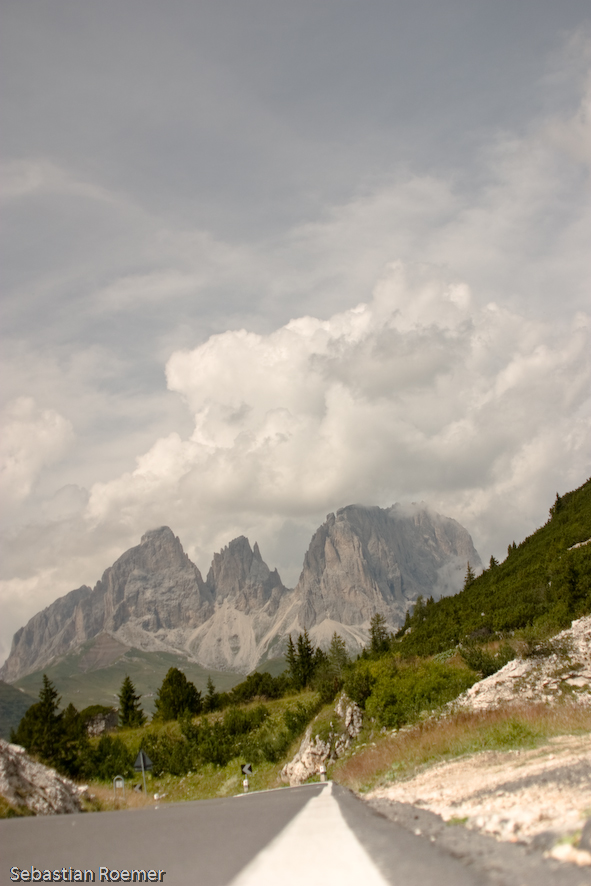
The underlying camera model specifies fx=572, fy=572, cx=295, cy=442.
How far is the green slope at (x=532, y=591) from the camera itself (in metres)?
37.8

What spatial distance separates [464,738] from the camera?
607 inches

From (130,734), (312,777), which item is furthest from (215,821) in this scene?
(130,734)

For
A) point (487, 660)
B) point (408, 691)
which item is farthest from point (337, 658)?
point (408, 691)

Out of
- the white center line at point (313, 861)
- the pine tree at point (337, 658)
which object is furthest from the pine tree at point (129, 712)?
the white center line at point (313, 861)

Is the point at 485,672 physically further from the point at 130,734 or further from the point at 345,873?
the point at 130,734

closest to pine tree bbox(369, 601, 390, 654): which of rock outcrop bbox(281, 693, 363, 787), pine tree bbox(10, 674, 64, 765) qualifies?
pine tree bbox(10, 674, 64, 765)

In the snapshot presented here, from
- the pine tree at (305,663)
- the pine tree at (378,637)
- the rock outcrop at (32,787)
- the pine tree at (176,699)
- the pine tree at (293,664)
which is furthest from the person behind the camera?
the pine tree at (293,664)

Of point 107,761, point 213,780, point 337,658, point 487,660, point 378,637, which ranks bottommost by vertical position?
point 213,780

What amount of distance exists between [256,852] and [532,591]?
47351 millimetres

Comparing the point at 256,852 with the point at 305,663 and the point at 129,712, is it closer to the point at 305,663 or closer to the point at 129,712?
the point at 305,663

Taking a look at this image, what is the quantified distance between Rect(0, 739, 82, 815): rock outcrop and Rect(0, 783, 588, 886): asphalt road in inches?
397

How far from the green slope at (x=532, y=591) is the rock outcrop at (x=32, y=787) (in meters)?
25.1

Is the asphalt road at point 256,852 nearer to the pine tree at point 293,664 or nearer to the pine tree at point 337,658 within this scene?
the pine tree at point 337,658

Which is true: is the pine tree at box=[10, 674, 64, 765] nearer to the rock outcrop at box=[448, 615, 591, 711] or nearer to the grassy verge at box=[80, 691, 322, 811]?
the grassy verge at box=[80, 691, 322, 811]
